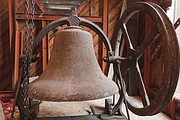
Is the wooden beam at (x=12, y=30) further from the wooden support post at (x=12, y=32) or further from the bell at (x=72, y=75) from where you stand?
the bell at (x=72, y=75)

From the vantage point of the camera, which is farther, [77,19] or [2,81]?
[2,81]

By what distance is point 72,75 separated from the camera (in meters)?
1.12

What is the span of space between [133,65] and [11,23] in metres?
2.13

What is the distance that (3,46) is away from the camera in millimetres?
3090

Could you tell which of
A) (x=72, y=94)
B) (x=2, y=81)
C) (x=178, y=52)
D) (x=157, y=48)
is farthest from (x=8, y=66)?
(x=178, y=52)

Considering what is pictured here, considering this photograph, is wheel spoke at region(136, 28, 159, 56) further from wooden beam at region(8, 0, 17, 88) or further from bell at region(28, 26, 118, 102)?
wooden beam at region(8, 0, 17, 88)

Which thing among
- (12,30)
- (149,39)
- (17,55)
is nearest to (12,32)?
(12,30)

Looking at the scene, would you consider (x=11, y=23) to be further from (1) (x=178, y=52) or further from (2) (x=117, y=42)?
(1) (x=178, y=52)

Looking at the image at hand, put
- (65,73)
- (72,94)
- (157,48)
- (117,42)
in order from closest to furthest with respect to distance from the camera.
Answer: (72,94), (65,73), (117,42), (157,48)

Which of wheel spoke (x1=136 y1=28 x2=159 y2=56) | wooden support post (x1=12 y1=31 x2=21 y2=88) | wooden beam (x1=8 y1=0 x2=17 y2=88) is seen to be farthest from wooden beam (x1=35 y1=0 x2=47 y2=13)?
wheel spoke (x1=136 y1=28 x2=159 y2=56)

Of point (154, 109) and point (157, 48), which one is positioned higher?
point (157, 48)

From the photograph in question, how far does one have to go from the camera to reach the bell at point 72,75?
1016 millimetres

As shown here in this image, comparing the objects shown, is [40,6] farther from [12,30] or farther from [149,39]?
[149,39]

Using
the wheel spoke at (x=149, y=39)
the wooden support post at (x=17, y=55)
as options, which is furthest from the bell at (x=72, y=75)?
the wooden support post at (x=17, y=55)
